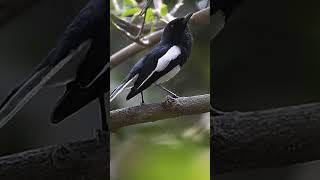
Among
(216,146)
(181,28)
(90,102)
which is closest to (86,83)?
(90,102)

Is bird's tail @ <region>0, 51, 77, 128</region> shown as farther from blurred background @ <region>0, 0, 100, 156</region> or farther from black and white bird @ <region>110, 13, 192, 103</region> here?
black and white bird @ <region>110, 13, 192, 103</region>

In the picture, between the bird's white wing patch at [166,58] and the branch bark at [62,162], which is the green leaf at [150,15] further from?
the branch bark at [62,162]

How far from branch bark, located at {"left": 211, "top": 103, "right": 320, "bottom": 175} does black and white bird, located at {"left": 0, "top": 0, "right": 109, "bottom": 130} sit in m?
0.41

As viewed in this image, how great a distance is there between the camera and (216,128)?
6.46 feet

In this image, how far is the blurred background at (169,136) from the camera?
75.1 inches

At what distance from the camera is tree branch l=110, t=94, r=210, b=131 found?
6.27 feet

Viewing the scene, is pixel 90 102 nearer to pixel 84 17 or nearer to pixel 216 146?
pixel 84 17

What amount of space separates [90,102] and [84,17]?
0.29m

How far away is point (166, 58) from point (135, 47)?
4.4 inches

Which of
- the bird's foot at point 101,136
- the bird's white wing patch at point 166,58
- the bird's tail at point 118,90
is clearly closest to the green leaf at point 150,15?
the bird's white wing patch at point 166,58

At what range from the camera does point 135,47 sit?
1905mm

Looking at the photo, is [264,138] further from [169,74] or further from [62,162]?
[62,162]

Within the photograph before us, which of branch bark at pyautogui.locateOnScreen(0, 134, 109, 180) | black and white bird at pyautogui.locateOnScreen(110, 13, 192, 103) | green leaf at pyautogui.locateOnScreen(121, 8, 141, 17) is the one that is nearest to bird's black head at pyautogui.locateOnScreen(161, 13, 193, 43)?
black and white bird at pyautogui.locateOnScreen(110, 13, 192, 103)

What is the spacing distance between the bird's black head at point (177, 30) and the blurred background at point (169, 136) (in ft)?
0.07
